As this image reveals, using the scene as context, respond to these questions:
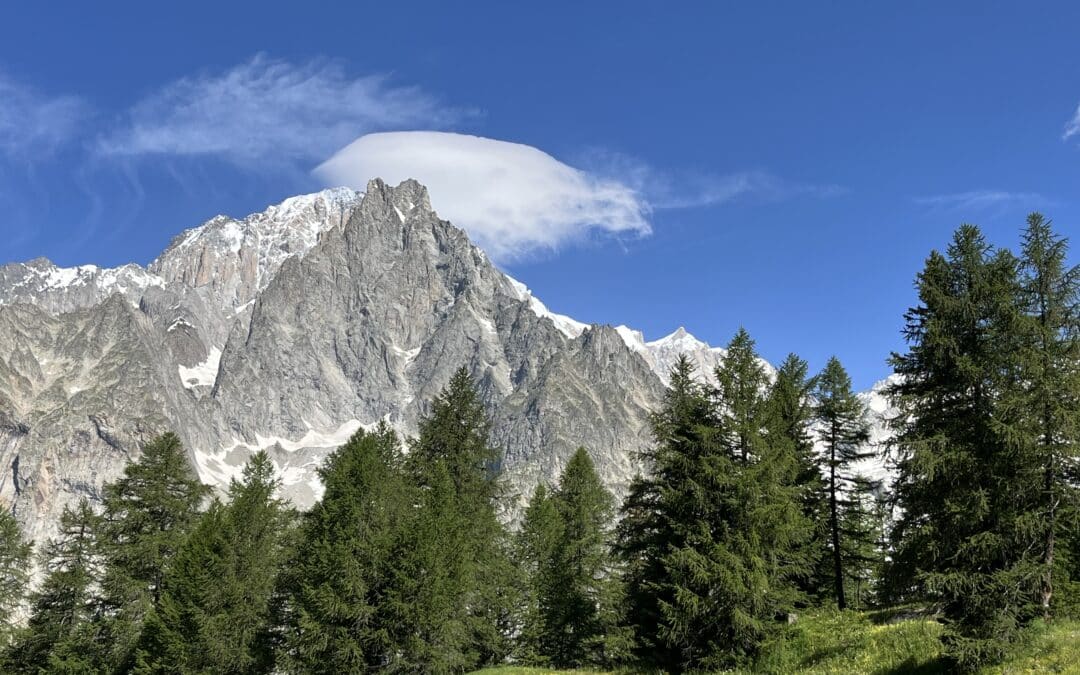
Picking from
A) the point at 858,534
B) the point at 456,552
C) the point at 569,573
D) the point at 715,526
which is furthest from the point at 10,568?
the point at 858,534

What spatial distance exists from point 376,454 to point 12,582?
22.9m

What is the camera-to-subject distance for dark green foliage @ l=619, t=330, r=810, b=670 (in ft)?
81.5

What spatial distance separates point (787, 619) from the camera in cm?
2722

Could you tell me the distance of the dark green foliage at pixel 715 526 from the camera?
24828 mm

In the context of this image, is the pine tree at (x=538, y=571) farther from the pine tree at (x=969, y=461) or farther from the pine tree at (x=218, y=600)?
the pine tree at (x=969, y=461)

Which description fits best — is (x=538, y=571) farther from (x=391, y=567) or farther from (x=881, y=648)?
(x=881, y=648)

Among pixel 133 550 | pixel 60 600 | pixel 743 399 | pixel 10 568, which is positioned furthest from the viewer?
pixel 60 600

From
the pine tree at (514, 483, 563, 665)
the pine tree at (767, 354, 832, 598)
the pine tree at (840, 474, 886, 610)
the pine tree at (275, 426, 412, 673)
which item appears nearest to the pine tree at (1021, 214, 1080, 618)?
the pine tree at (767, 354, 832, 598)

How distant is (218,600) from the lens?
3609 centimetres

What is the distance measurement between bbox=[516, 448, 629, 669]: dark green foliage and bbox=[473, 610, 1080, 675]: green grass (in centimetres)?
1025

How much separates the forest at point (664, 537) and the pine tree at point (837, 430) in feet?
0.46

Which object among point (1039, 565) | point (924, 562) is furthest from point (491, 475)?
point (1039, 565)

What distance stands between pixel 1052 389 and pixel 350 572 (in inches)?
991

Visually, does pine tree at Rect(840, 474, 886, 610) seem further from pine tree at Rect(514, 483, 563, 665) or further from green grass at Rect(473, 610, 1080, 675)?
pine tree at Rect(514, 483, 563, 665)
